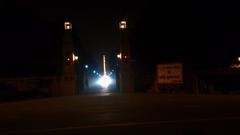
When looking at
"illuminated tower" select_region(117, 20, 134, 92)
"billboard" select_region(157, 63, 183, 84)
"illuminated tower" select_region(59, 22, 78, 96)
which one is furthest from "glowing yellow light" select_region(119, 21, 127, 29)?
"billboard" select_region(157, 63, 183, 84)

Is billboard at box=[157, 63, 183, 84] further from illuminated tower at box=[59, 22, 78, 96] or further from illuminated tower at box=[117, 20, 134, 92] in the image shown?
illuminated tower at box=[59, 22, 78, 96]

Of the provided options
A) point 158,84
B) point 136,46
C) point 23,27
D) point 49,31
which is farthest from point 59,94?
point 49,31

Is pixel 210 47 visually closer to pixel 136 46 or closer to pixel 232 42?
pixel 232 42

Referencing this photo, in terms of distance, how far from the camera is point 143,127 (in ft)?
55.5

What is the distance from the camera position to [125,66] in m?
56.8

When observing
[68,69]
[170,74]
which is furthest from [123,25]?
[170,74]

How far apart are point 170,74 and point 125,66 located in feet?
27.9

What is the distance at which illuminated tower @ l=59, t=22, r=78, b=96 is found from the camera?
55.2m

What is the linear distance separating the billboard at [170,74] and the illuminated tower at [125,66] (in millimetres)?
5650

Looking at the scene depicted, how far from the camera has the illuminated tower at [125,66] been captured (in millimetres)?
56594

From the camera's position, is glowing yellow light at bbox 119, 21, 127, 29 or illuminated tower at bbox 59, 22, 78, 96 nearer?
illuminated tower at bbox 59, 22, 78, 96

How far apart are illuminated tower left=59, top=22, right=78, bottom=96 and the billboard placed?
9974 millimetres

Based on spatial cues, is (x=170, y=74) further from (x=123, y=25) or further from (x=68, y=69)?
(x=68, y=69)

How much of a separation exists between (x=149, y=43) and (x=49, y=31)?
2153 cm
